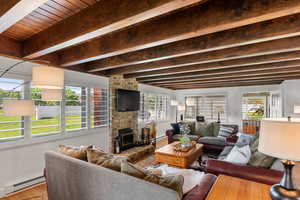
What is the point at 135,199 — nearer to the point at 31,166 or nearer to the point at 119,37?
the point at 119,37

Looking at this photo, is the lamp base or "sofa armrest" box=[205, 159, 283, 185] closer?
the lamp base

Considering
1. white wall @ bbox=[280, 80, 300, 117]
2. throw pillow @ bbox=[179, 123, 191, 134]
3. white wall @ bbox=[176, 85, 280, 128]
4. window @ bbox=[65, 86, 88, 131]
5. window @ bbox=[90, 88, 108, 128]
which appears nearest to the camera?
window @ bbox=[65, 86, 88, 131]

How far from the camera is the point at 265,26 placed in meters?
1.81

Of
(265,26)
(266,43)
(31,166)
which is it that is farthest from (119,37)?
(31,166)

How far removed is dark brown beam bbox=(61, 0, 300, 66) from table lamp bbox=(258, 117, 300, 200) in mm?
982

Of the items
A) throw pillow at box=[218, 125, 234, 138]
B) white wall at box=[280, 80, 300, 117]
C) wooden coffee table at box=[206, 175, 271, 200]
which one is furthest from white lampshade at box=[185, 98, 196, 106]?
wooden coffee table at box=[206, 175, 271, 200]

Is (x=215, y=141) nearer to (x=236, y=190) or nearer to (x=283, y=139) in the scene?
(x=236, y=190)

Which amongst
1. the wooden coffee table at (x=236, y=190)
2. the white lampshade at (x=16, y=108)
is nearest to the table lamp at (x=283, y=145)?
the wooden coffee table at (x=236, y=190)

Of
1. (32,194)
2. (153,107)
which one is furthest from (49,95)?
(153,107)

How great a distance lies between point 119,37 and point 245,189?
2.41 meters

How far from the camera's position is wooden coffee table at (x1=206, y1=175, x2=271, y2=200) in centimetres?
138

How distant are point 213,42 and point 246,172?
1.78 m

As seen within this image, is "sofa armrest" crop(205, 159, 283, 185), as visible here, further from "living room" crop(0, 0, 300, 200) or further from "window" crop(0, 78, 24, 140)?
"window" crop(0, 78, 24, 140)

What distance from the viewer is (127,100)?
180 inches
